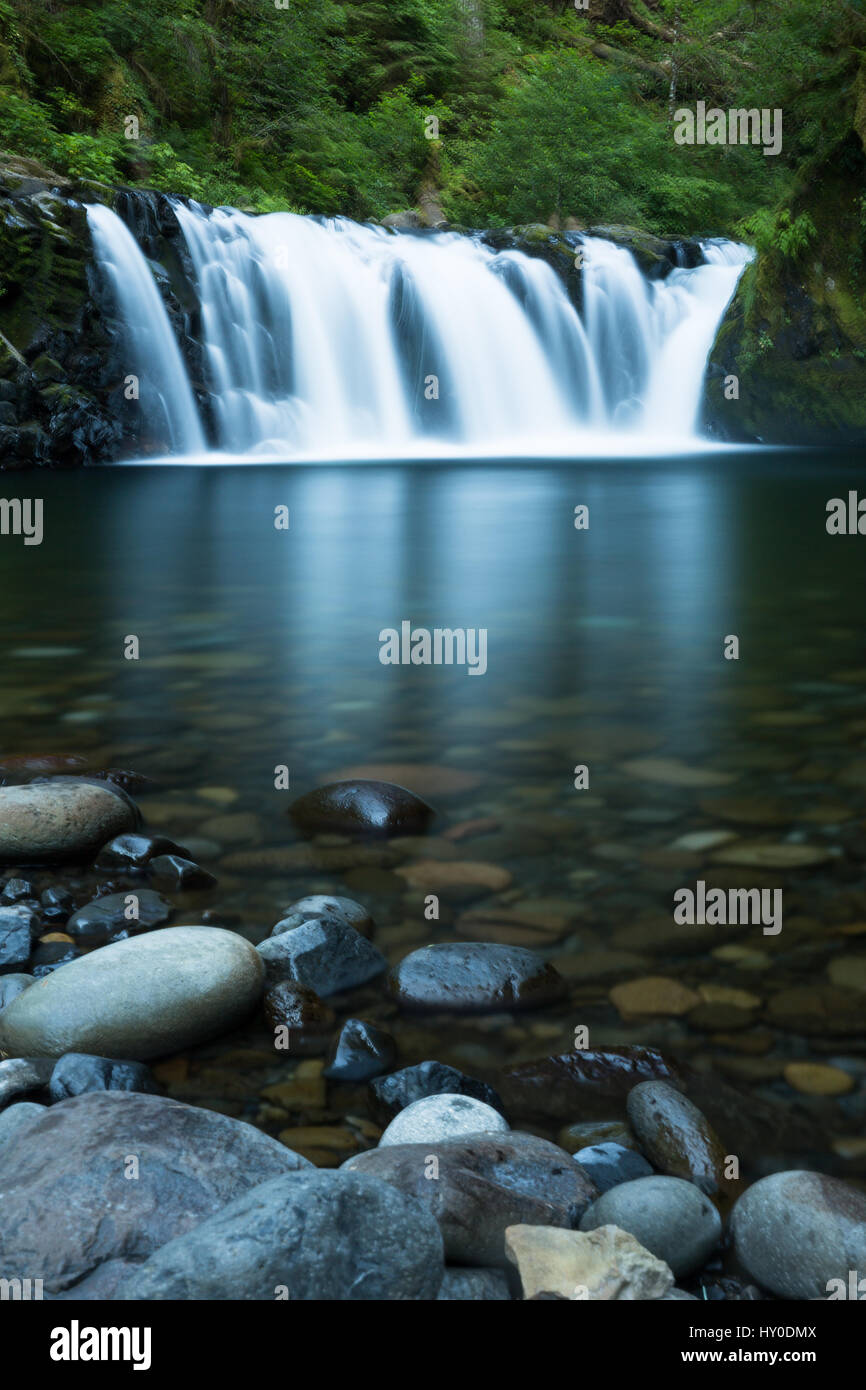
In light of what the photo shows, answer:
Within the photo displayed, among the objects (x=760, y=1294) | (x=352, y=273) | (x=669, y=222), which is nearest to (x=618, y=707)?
(x=760, y=1294)

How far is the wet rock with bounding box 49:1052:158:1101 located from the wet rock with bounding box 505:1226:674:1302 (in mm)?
844

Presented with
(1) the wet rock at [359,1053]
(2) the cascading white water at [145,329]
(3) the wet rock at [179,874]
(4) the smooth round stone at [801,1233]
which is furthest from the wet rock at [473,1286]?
(2) the cascading white water at [145,329]

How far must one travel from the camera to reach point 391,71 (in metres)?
32.8

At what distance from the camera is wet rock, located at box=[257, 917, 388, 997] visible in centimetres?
259

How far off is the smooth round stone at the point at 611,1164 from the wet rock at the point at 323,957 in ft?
2.46

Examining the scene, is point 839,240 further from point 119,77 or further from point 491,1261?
point 491,1261

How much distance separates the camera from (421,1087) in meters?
2.19

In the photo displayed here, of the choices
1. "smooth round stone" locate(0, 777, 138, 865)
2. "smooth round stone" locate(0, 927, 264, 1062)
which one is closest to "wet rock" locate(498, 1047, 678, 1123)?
"smooth round stone" locate(0, 927, 264, 1062)

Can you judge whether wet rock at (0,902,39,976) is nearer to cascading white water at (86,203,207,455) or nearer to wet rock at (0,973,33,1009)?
wet rock at (0,973,33,1009)

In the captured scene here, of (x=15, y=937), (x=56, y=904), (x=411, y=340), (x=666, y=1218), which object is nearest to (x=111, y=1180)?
(x=666, y=1218)

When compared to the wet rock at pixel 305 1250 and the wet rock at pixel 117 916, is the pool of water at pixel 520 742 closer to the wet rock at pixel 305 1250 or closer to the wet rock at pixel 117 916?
the wet rock at pixel 117 916

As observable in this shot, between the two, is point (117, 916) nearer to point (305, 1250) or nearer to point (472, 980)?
point (472, 980)

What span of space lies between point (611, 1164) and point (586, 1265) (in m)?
0.39

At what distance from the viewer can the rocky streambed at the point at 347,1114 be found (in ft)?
5.23
